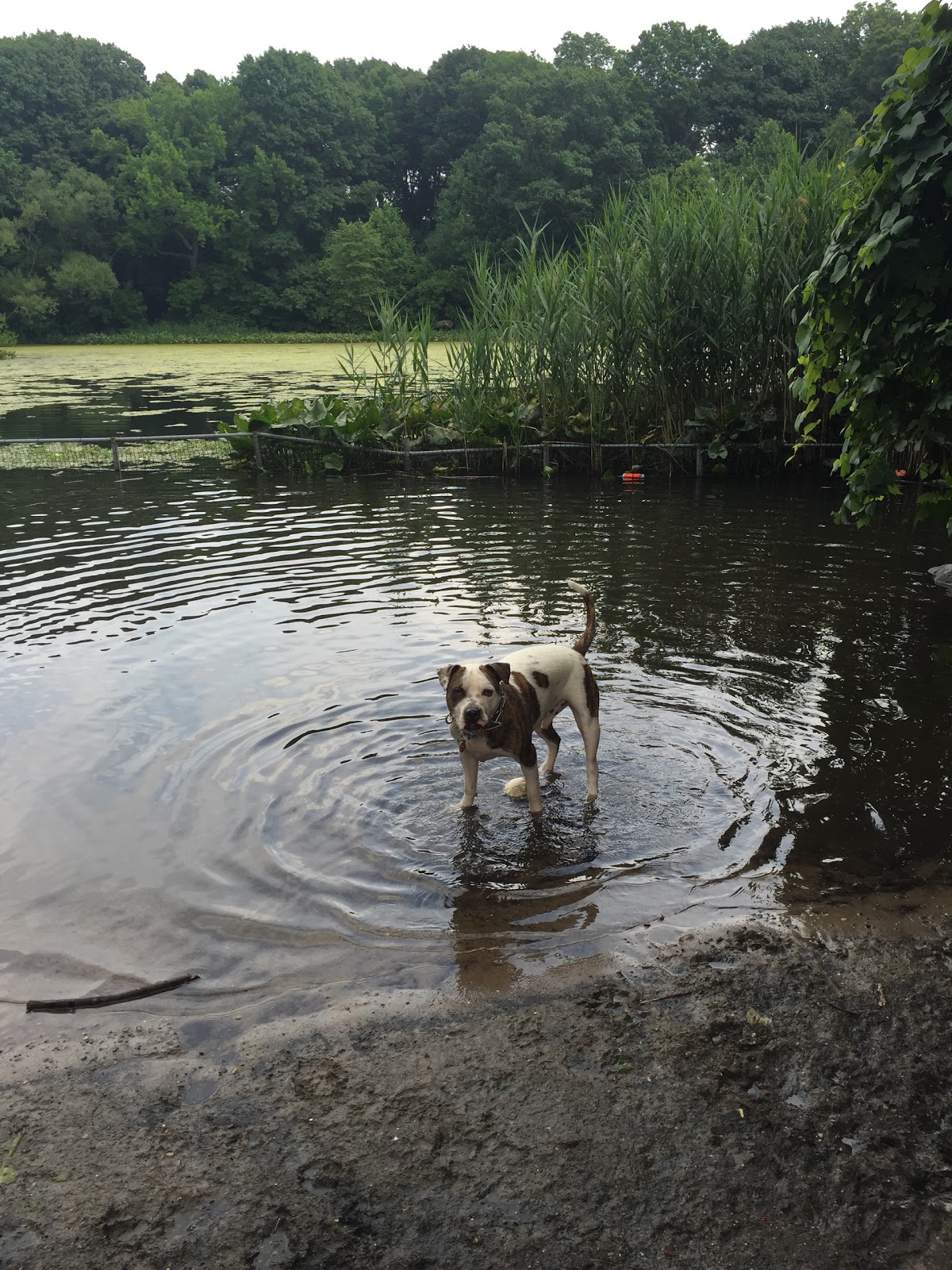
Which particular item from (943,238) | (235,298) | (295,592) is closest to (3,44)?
(235,298)

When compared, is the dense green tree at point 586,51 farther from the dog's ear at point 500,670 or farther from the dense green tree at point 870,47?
the dog's ear at point 500,670

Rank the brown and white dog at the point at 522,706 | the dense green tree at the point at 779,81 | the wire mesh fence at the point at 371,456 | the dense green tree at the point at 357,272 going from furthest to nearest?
the dense green tree at the point at 779,81
the dense green tree at the point at 357,272
the wire mesh fence at the point at 371,456
the brown and white dog at the point at 522,706

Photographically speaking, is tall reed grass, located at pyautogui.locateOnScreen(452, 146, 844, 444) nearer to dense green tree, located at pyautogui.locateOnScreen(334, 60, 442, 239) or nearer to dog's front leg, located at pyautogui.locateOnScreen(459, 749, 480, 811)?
dog's front leg, located at pyautogui.locateOnScreen(459, 749, 480, 811)

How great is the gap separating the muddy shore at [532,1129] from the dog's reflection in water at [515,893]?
27 centimetres

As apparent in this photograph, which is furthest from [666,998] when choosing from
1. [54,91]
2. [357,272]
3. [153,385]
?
[54,91]

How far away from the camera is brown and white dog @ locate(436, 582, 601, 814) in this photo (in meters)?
4.55

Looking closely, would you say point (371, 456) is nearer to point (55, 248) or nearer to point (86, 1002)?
point (86, 1002)

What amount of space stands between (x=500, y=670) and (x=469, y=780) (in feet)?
2.47

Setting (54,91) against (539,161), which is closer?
(539,161)

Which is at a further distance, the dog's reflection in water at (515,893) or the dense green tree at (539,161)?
the dense green tree at (539,161)

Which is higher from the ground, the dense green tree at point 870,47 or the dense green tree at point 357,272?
the dense green tree at point 870,47

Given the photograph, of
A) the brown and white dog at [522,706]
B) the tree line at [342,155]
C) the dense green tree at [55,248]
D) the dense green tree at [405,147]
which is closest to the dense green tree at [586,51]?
the tree line at [342,155]

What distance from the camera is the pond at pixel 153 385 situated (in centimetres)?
2339

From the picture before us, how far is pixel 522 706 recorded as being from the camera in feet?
15.9
